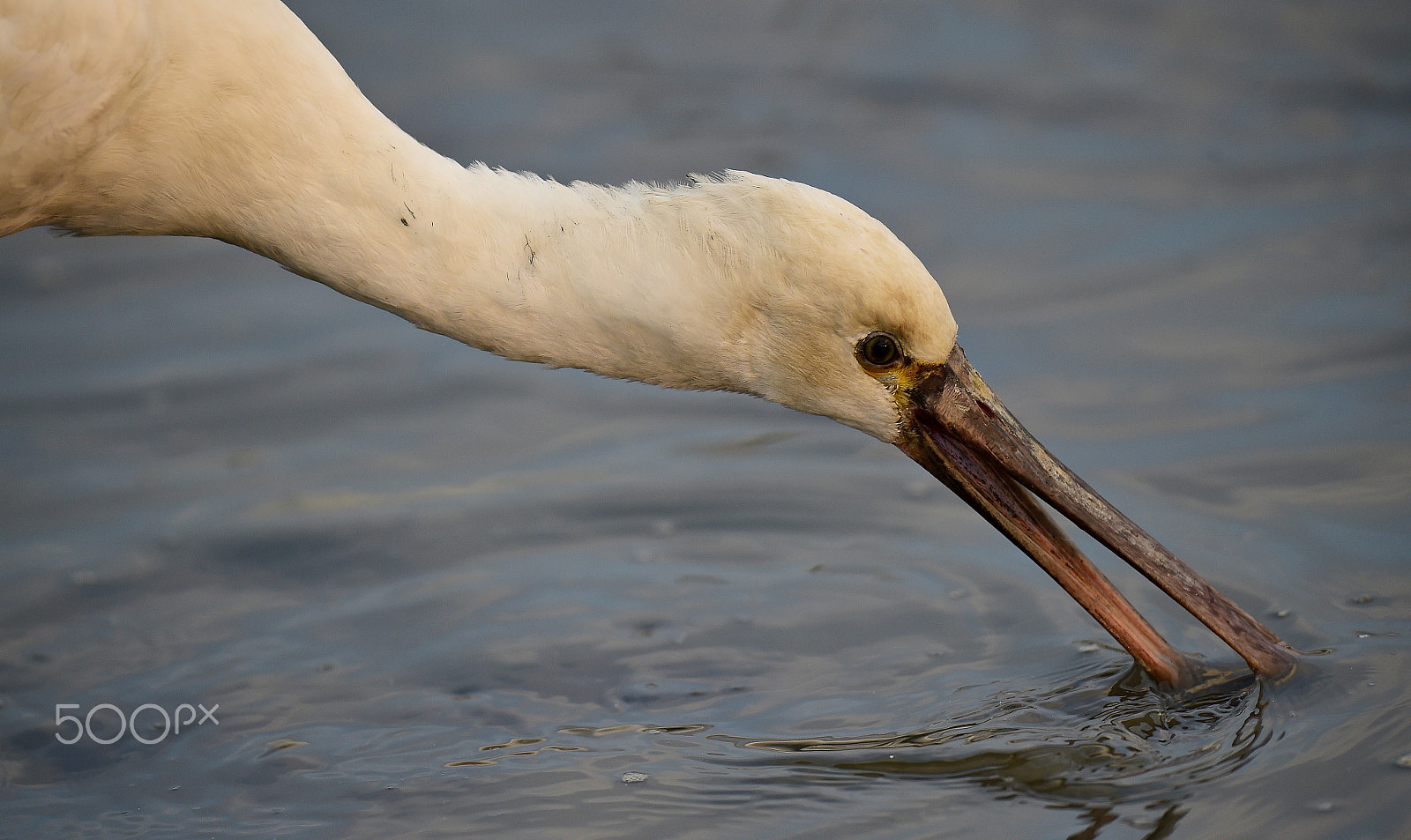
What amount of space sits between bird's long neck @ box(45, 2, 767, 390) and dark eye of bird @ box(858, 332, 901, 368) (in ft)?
1.09

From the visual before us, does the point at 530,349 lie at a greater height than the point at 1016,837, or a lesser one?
greater

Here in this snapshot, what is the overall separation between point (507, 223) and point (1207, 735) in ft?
7.78

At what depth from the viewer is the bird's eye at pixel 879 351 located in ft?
13.6

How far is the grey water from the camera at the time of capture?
452 centimetres

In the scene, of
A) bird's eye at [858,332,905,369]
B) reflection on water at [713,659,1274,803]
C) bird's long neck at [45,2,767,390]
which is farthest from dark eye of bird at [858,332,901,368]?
reflection on water at [713,659,1274,803]

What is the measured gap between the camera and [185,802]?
4539 millimetres

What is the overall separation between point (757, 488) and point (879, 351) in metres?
1.87

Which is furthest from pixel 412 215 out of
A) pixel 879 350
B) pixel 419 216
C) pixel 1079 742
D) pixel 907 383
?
pixel 1079 742

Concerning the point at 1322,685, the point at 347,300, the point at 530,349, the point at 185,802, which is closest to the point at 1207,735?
the point at 1322,685

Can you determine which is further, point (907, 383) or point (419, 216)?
point (907, 383)

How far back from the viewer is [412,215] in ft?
13.0

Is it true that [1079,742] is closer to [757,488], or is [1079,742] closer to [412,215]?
[757,488]

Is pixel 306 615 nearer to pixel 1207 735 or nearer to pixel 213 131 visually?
pixel 213 131

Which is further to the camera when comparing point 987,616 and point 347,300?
point 347,300
